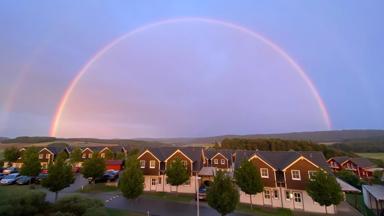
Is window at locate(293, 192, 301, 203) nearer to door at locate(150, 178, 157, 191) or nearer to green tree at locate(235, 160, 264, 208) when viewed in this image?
Answer: green tree at locate(235, 160, 264, 208)

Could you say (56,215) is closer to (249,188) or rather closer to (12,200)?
(12,200)

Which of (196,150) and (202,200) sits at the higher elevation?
(196,150)

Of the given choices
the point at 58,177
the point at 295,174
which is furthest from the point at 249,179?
the point at 58,177

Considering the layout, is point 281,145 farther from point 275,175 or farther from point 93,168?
point 93,168

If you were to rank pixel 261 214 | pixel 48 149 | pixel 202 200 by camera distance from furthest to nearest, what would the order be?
1. pixel 48 149
2. pixel 202 200
3. pixel 261 214

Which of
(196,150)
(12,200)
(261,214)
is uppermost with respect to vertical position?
(196,150)

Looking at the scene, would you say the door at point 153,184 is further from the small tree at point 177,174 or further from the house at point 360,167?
the house at point 360,167

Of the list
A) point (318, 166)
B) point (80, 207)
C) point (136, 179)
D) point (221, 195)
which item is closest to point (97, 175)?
point (136, 179)

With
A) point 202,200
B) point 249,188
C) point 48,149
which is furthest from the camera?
point 48,149
